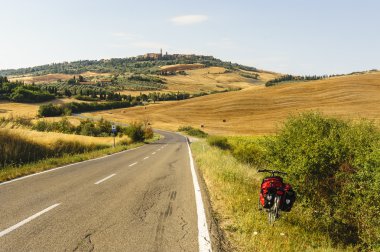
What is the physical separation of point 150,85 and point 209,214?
145642 mm

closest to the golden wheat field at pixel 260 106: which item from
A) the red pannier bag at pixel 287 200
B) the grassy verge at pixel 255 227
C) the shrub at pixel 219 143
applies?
the shrub at pixel 219 143

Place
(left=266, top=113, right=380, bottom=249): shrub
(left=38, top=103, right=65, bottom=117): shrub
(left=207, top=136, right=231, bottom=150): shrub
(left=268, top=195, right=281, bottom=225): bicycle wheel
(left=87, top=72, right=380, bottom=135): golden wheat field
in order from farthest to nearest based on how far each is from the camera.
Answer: (left=38, top=103, right=65, bottom=117): shrub < (left=87, top=72, right=380, bottom=135): golden wheat field < (left=207, top=136, right=231, bottom=150): shrub < (left=266, top=113, right=380, bottom=249): shrub < (left=268, top=195, right=281, bottom=225): bicycle wheel

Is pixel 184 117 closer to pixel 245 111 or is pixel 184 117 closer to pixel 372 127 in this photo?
pixel 245 111

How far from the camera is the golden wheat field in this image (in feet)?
236

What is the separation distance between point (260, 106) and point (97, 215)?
80570mm

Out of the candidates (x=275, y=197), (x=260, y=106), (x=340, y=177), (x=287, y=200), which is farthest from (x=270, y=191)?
(x=260, y=106)

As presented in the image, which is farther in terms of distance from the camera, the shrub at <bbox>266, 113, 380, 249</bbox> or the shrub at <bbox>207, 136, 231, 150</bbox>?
the shrub at <bbox>207, 136, 231, 150</bbox>

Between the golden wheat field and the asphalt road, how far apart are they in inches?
2111

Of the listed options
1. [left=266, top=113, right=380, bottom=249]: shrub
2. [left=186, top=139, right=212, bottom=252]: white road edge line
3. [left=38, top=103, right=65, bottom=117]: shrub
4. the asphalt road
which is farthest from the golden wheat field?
[left=186, top=139, right=212, bottom=252]: white road edge line

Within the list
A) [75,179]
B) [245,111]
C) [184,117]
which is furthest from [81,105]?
[75,179]

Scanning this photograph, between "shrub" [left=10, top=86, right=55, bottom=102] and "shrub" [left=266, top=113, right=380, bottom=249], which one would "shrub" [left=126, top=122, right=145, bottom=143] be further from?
"shrub" [left=10, top=86, right=55, bottom=102]

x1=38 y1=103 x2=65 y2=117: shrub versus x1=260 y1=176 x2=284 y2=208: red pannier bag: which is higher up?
x1=260 y1=176 x2=284 y2=208: red pannier bag

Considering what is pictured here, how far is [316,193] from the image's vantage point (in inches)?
408

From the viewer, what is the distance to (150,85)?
151125mm
